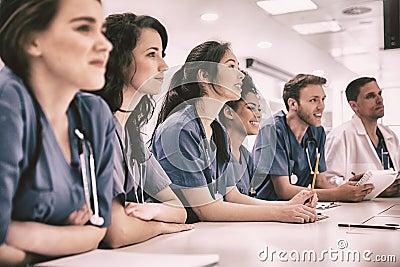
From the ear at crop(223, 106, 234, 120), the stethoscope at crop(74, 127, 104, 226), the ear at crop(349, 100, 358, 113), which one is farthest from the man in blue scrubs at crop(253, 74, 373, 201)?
the stethoscope at crop(74, 127, 104, 226)

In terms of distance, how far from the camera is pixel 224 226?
48.3 inches

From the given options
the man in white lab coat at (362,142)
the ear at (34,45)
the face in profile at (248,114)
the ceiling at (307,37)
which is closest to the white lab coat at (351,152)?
the man in white lab coat at (362,142)

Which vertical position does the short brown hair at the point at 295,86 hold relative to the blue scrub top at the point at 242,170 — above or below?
above

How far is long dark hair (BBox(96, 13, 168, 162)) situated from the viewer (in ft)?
3.52

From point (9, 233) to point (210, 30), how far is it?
1085 mm

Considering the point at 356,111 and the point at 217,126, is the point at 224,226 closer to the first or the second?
the point at 217,126

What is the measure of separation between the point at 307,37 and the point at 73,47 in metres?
1.21

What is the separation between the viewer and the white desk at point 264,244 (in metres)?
0.87

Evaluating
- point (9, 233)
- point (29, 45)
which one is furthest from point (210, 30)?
point (9, 233)

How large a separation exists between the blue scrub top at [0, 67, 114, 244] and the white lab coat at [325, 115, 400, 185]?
1205 millimetres

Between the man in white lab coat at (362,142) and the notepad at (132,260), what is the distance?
3.92 feet

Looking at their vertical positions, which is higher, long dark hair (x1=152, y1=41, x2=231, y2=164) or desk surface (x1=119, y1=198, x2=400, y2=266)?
long dark hair (x1=152, y1=41, x2=231, y2=164)

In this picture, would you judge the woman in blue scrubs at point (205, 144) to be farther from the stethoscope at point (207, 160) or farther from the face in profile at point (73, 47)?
the face in profile at point (73, 47)

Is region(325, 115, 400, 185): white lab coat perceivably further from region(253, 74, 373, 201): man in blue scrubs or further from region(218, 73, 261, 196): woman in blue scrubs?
region(218, 73, 261, 196): woman in blue scrubs
